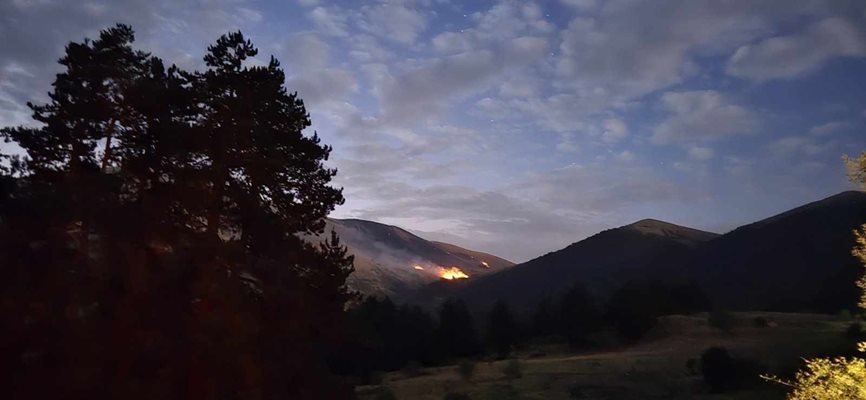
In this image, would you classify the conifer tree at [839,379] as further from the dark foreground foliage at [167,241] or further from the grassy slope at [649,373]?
the grassy slope at [649,373]

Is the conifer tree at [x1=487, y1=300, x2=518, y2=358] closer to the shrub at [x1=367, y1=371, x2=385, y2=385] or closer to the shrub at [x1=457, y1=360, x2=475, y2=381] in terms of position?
the shrub at [x1=367, y1=371, x2=385, y2=385]

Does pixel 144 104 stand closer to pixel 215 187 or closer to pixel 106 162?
pixel 106 162

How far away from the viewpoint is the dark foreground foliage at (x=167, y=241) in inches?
488

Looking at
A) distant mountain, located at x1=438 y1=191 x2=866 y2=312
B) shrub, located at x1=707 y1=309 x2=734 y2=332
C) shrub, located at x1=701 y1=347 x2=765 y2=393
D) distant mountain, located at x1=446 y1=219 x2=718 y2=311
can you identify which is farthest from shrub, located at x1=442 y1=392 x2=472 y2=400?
distant mountain, located at x1=446 y1=219 x2=718 y2=311

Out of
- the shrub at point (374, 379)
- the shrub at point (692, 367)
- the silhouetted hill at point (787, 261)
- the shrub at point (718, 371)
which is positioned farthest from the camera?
the silhouetted hill at point (787, 261)

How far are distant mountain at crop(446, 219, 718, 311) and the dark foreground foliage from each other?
376 ft

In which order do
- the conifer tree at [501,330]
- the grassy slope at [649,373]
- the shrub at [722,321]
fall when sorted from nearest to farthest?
the grassy slope at [649,373]
the shrub at [722,321]
the conifer tree at [501,330]

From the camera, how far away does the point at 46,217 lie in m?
15.2

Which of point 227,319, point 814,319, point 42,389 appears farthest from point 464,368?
point 814,319

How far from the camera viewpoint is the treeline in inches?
2186

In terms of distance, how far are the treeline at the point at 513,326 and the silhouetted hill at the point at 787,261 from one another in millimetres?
16876

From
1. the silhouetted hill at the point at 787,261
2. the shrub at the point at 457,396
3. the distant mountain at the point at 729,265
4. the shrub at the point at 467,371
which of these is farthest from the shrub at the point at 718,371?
the silhouetted hill at the point at 787,261

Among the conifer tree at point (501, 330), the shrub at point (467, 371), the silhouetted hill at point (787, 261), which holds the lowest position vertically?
the shrub at point (467, 371)

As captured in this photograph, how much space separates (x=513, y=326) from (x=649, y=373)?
110ft
